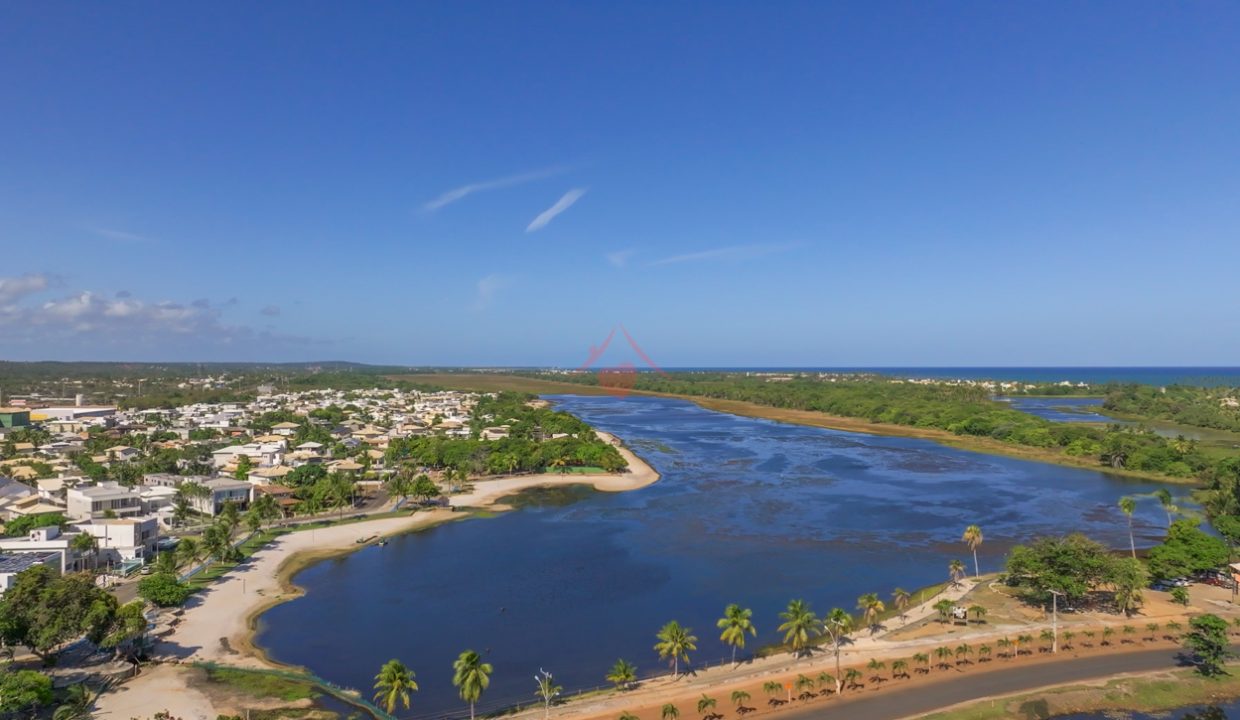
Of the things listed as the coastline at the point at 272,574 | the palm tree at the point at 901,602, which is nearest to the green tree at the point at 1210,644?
the palm tree at the point at 901,602

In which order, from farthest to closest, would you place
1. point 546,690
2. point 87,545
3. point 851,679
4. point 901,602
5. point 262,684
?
point 87,545, point 901,602, point 262,684, point 851,679, point 546,690

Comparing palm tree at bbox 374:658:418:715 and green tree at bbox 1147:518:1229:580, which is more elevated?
green tree at bbox 1147:518:1229:580

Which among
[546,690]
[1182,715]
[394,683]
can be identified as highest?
[394,683]

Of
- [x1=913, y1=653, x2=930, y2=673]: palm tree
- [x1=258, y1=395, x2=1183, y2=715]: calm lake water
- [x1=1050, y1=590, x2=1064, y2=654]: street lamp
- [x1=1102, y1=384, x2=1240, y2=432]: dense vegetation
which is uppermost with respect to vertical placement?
[x1=1102, y1=384, x2=1240, y2=432]: dense vegetation

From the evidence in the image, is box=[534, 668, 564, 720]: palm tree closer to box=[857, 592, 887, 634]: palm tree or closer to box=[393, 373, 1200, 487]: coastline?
box=[857, 592, 887, 634]: palm tree

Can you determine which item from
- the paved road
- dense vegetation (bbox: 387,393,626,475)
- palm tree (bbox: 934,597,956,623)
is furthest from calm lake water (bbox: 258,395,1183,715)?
dense vegetation (bbox: 387,393,626,475)

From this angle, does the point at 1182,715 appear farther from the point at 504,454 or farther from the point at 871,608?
the point at 504,454

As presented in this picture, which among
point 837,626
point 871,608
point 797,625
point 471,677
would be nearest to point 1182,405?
point 871,608

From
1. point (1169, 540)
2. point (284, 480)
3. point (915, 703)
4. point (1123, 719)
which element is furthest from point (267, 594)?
point (1169, 540)
